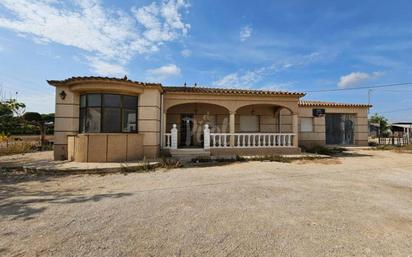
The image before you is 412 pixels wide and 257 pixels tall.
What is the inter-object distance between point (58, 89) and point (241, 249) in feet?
34.2

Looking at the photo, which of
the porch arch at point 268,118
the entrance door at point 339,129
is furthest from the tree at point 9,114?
the entrance door at point 339,129

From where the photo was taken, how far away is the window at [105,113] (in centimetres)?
973

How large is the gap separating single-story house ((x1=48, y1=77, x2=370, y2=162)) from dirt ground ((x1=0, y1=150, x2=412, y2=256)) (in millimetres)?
3030

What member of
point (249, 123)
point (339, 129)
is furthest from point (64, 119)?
point (339, 129)

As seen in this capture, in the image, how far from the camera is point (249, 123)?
48.4ft

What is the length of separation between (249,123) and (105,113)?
8.48m

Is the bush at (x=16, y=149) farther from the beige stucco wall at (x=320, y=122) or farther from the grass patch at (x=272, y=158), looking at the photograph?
the beige stucco wall at (x=320, y=122)

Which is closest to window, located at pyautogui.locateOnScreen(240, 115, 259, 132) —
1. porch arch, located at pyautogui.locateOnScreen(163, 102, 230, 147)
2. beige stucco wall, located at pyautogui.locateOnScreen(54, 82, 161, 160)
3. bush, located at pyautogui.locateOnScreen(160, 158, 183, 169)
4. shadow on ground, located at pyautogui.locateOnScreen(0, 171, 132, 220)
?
porch arch, located at pyautogui.locateOnScreen(163, 102, 230, 147)

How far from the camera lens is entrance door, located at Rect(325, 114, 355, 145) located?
57.7ft

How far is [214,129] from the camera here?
14500mm

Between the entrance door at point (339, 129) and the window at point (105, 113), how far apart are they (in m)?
14.4

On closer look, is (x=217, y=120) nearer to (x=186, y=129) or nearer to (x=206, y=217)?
(x=186, y=129)

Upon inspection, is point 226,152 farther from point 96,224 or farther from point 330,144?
point 330,144

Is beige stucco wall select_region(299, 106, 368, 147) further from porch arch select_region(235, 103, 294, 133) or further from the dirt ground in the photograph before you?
the dirt ground
